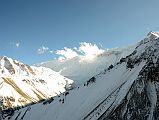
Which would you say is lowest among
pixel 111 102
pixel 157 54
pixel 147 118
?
pixel 147 118

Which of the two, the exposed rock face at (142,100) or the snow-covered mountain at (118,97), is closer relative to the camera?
the exposed rock face at (142,100)

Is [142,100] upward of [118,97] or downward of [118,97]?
downward

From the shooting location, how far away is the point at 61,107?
170250 millimetres

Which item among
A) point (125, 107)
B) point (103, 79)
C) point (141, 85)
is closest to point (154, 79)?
point (141, 85)

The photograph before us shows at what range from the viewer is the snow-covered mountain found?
369 ft

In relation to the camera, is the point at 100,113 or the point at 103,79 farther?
the point at 103,79

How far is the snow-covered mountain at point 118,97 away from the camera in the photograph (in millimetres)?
112500

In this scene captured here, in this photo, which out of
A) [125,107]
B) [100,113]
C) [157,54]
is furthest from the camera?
[157,54]

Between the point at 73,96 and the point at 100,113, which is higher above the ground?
the point at 73,96

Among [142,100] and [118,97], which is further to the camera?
[118,97]

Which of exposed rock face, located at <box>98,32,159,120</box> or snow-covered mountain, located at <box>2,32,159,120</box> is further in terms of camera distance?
snow-covered mountain, located at <box>2,32,159,120</box>

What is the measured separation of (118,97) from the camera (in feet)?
408

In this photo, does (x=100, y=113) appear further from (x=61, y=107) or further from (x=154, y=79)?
(x=61, y=107)

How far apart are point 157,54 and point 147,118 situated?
121ft
